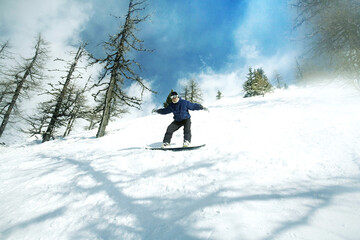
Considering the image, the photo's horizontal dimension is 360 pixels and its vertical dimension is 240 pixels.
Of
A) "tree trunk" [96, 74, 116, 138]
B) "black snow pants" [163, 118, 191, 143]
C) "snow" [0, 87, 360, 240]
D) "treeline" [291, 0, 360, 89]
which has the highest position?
"treeline" [291, 0, 360, 89]

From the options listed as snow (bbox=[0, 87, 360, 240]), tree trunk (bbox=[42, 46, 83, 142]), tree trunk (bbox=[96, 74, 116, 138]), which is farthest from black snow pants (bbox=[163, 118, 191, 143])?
tree trunk (bbox=[42, 46, 83, 142])

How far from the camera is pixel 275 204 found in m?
1.92

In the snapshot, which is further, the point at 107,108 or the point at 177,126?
the point at 107,108

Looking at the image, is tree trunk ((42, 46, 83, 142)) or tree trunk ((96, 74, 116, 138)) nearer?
tree trunk ((96, 74, 116, 138))

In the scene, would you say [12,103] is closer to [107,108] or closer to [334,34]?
[107,108]

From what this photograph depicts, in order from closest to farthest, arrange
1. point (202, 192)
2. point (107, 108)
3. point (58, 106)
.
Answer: point (202, 192), point (107, 108), point (58, 106)

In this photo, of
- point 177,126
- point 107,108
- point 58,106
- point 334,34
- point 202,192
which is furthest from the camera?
point 58,106

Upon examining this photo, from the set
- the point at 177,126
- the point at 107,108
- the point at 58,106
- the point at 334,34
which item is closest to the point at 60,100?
the point at 58,106

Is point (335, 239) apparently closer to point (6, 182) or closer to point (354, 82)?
point (6, 182)

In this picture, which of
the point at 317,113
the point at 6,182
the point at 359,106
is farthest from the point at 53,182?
the point at 359,106

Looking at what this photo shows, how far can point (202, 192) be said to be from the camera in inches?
94.0

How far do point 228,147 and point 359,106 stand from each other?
16.5 feet

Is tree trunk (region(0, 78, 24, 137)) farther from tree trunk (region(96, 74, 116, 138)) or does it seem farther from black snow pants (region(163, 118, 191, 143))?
→ black snow pants (region(163, 118, 191, 143))

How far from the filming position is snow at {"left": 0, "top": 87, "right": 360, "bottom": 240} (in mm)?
1685
